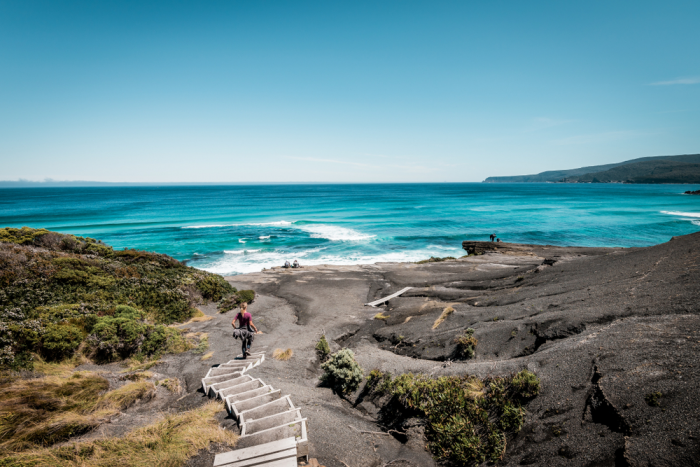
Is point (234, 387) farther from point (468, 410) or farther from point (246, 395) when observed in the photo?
point (468, 410)

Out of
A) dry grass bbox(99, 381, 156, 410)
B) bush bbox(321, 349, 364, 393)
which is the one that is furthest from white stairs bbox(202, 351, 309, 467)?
bush bbox(321, 349, 364, 393)

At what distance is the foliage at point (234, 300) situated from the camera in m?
19.2

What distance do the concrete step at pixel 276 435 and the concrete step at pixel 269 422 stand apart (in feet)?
0.70

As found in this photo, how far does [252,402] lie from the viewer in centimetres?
745

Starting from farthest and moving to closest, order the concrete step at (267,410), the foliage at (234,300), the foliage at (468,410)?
the foliage at (234,300) < the concrete step at (267,410) < the foliage at (468,410)

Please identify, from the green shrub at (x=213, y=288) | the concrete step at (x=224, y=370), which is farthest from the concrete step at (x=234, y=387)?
the green shrub at (x=213, y=288)

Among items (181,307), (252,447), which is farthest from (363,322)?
(252,447)

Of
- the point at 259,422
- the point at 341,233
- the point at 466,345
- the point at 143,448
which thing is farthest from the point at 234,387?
the point at 341,233

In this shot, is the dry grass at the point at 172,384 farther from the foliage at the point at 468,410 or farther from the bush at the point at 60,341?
the foliage at the point at 468,410

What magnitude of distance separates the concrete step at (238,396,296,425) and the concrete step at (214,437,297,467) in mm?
929

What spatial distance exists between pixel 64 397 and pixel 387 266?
2744cm

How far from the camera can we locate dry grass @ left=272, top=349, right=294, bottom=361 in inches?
461

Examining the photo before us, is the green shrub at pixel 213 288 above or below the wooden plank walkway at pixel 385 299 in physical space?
above

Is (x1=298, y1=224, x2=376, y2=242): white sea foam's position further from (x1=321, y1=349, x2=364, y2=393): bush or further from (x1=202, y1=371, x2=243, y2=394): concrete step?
(x1=202, y1=371, x2=243, y2=394): concrete step
